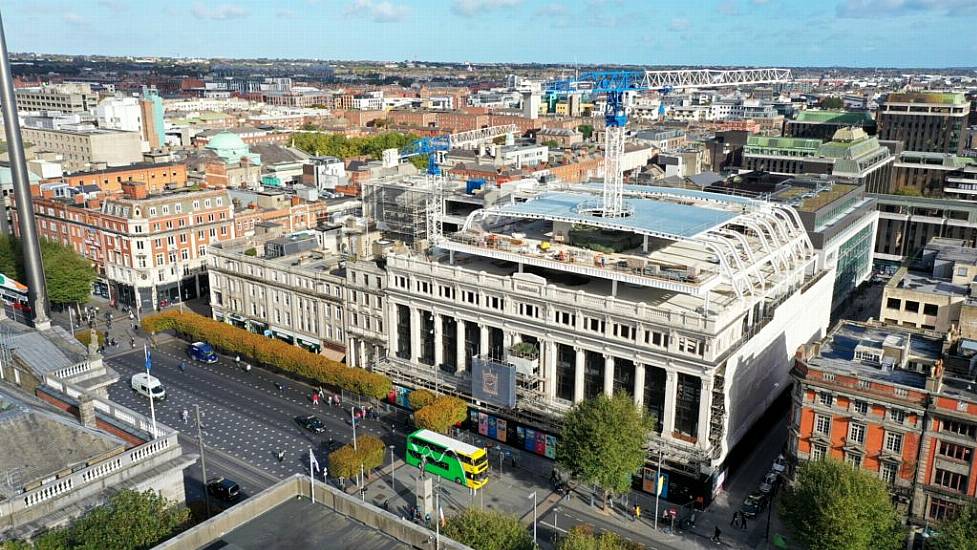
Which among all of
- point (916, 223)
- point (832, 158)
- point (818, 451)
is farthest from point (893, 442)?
point (832, 158)

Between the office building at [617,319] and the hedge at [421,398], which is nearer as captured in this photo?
the office building at [617,319]

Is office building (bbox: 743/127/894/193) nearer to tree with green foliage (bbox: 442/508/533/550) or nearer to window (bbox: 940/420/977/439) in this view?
window (bbox: 940/420/977/439)

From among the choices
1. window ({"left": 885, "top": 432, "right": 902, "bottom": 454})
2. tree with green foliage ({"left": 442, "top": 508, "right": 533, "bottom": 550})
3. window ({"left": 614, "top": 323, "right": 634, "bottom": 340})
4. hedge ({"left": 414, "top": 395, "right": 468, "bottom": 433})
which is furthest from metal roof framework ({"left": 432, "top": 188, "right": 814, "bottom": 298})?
tree with green foliage ({"left": 442, "top": 508, "right": 533, "bottom": 550})

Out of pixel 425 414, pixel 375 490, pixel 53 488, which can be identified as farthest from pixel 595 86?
pixel 53 488

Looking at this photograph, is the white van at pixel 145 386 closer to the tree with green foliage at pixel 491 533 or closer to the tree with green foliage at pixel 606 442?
the tree with green foliage at pixel 606 442

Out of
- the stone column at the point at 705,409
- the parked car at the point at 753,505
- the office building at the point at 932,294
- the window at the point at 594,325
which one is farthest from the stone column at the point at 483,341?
the office building at the point at 932,294

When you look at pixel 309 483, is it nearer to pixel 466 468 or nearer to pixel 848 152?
pixel 466 468
